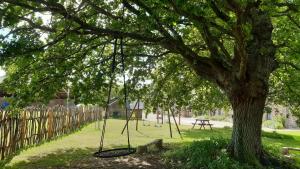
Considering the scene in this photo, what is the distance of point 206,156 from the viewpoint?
12.5 meters

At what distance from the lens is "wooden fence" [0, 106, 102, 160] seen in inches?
521

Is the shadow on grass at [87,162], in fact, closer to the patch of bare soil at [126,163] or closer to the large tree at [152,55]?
the patch of bare soil at [126,163]

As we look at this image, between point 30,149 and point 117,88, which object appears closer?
point 117,88

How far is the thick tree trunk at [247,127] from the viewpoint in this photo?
12.0 metres

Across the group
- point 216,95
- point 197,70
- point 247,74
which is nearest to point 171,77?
point 216,95

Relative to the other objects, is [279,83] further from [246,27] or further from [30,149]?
[30,149]

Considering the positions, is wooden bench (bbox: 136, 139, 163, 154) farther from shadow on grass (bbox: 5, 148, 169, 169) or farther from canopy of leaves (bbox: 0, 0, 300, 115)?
canopy of leaves (bbox: 0, 0, 300, 115)

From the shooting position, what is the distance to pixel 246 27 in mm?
8727

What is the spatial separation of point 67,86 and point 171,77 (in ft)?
15.6

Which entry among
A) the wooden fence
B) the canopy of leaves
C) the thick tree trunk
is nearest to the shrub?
Answer: the thick tree trunk

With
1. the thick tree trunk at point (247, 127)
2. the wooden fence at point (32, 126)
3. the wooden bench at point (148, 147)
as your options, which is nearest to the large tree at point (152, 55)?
the thick tree trunk at point (247, 127)

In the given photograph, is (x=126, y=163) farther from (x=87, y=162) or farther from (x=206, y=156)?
(x=206, y=156)

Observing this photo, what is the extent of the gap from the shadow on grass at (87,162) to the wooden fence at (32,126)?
1006mm

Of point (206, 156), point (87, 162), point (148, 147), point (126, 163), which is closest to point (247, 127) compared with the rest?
point (206, 156)
